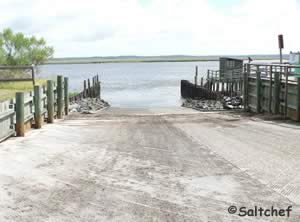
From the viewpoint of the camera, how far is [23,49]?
161ft

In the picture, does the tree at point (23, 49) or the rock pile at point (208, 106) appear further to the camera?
the tree at point (23, 49)

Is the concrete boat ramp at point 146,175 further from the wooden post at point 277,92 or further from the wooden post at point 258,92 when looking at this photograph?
the wooden post at point 258,92

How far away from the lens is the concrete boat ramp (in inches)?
223

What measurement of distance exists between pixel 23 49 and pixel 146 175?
1740 inches

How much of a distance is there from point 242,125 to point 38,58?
38375mm

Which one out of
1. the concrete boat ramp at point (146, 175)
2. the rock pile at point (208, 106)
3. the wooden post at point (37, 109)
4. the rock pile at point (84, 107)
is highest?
the wooden post at point (37, 109)

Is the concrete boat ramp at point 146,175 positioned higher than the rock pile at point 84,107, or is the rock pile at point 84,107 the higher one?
the concrete boat ramp at point 146,175

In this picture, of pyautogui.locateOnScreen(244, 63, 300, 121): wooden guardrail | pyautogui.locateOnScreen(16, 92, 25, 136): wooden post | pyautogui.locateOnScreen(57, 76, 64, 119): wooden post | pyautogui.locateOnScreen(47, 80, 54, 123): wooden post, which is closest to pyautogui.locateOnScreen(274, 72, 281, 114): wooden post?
pyautogui.locateOnScreen(244, 63, 300, 121): wooden guardrail

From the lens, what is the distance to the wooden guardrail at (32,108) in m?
10.1

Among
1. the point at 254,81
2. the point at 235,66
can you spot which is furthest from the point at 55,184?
the point at 235,66

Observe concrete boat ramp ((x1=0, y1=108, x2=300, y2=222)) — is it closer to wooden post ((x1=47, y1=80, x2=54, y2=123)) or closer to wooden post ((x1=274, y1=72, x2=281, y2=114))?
wooden post ((x1=47, y1=80, x2=54, y2=123))

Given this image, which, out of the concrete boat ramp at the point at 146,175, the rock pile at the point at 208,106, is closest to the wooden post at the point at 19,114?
the concrete boat ramp at the point at 146,175

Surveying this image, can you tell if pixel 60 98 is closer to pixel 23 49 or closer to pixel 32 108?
pixel 32 108

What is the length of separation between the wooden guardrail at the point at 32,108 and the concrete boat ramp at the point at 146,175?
375 millimetres
